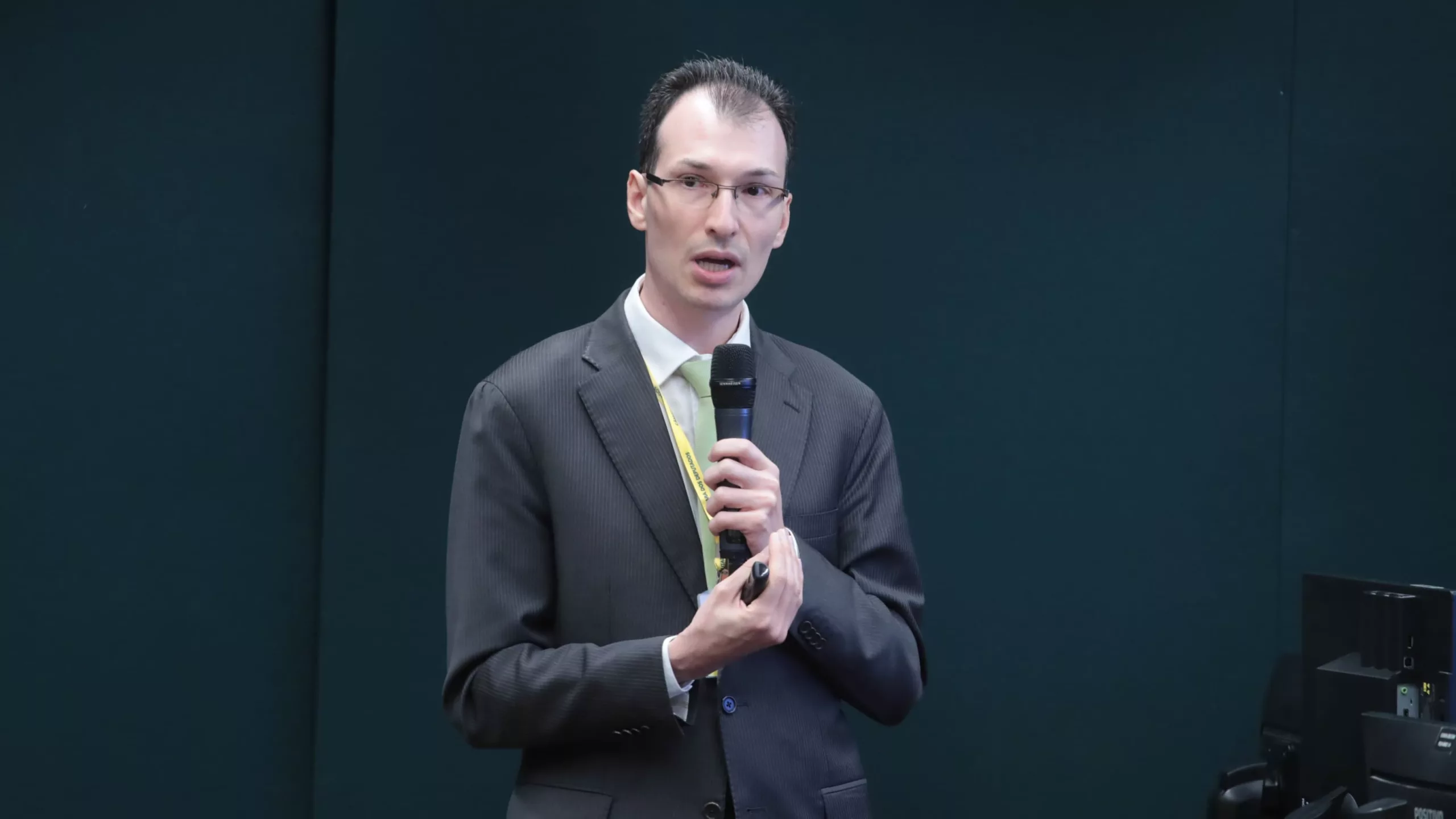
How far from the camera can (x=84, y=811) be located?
2.79m

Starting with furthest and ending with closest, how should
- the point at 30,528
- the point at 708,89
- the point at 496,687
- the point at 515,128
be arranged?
the point at 515,128
the point at 30,528
the point at 708,89
the point at 496,687

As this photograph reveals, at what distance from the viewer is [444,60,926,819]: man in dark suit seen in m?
1.53

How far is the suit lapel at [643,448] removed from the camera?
1.62 metres

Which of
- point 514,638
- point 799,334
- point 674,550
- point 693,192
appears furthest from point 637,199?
point 799,334

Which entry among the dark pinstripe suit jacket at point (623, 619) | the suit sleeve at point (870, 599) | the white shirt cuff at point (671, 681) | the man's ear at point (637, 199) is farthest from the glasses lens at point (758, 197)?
the white shirt cuff at point (671, 681)

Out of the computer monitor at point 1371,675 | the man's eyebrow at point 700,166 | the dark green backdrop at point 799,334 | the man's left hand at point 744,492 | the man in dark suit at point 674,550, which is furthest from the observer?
the dark green backdrop at point 799,334

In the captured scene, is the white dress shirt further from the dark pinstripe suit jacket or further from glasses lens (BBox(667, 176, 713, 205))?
glasses lens (BBox(667, 176, 713, 205))

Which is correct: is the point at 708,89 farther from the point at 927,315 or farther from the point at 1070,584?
the point at 1070,584

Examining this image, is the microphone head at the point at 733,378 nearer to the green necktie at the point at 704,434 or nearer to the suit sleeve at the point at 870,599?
the green necktie at the point at 704,434

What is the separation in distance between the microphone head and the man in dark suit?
3.3 inches

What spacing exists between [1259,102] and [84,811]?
3399mm

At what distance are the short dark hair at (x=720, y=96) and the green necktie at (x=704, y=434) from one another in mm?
305

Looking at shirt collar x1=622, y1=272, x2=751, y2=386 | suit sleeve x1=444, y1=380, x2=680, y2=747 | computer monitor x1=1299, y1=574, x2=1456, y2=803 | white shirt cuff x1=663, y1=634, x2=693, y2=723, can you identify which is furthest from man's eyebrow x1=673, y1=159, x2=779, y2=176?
computer monitor x1=1299, y1=574, x2=1456, y2=803

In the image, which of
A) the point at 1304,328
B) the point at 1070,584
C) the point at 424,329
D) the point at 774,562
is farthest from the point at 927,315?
the point at 774,562
